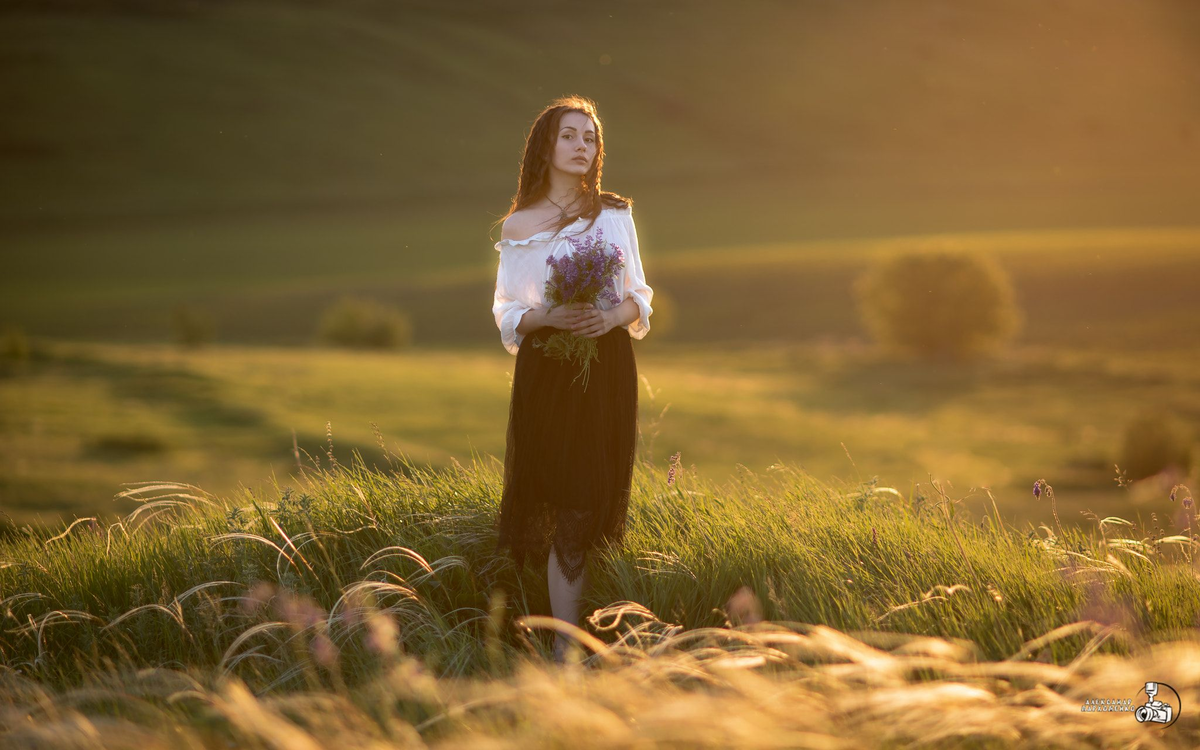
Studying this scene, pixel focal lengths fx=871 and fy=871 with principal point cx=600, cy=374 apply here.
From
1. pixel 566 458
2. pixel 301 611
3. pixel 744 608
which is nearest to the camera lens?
pixel 744 608

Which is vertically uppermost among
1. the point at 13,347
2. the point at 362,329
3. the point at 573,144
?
the point at 573,144

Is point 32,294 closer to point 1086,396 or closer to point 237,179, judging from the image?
point 237,179

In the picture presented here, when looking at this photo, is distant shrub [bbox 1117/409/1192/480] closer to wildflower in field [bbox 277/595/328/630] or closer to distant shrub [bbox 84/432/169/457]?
distant shrub [bbox 84/432/169/457]

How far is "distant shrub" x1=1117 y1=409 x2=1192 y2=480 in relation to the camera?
29188mm

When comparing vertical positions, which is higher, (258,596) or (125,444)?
(258,596)

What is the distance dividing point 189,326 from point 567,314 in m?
51.4

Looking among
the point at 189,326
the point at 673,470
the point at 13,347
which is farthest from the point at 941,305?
the point at 673,470

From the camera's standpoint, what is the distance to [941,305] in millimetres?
50719

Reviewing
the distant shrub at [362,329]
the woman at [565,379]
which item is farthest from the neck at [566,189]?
the distant shrub at [362,329]

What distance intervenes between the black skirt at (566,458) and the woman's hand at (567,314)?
6.3 inches

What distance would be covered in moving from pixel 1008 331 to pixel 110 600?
5570 cm

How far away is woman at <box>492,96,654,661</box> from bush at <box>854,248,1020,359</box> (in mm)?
50081

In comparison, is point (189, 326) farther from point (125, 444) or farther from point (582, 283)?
point (582, 283)

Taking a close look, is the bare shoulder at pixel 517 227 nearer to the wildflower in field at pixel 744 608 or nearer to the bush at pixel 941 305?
the wildflower in field at pixel 744 608
